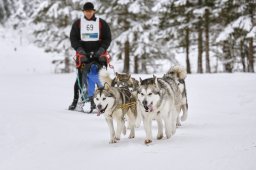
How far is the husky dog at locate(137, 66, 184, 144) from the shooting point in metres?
5.96

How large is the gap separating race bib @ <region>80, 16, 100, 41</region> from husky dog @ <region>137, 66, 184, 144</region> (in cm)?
357

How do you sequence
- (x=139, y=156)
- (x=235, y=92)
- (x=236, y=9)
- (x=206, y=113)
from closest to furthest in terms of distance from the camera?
1. (x=139, y=156)
2. (x=206, y=113)
3. (x=235, y=92)
4. (x=236, y=9)

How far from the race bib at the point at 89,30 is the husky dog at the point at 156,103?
357 centimetres

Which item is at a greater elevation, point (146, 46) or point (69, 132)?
point (146, 46)

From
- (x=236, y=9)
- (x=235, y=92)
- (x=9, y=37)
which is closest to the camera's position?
(x=235, y=92)

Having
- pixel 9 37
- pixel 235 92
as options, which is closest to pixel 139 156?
pixel 235 92

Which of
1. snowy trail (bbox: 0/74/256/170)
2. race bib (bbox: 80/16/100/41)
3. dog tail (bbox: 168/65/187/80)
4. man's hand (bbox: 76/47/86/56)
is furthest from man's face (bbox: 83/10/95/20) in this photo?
dog tail (bbox: 168/65/187/80)

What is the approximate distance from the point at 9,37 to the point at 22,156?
44.8m

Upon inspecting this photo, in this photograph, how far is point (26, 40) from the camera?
50875 millimetres

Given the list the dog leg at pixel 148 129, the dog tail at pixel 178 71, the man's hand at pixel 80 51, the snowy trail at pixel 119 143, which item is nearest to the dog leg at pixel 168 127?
the snowy trail at pixel 119 143

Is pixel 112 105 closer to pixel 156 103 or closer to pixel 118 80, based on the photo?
pixel 156 103

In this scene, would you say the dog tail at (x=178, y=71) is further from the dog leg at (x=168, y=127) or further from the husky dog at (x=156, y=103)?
the dog leg at (x=168, y=127)

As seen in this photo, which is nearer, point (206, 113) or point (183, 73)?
point (183, 73)

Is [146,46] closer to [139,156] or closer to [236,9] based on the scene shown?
[236,9]
